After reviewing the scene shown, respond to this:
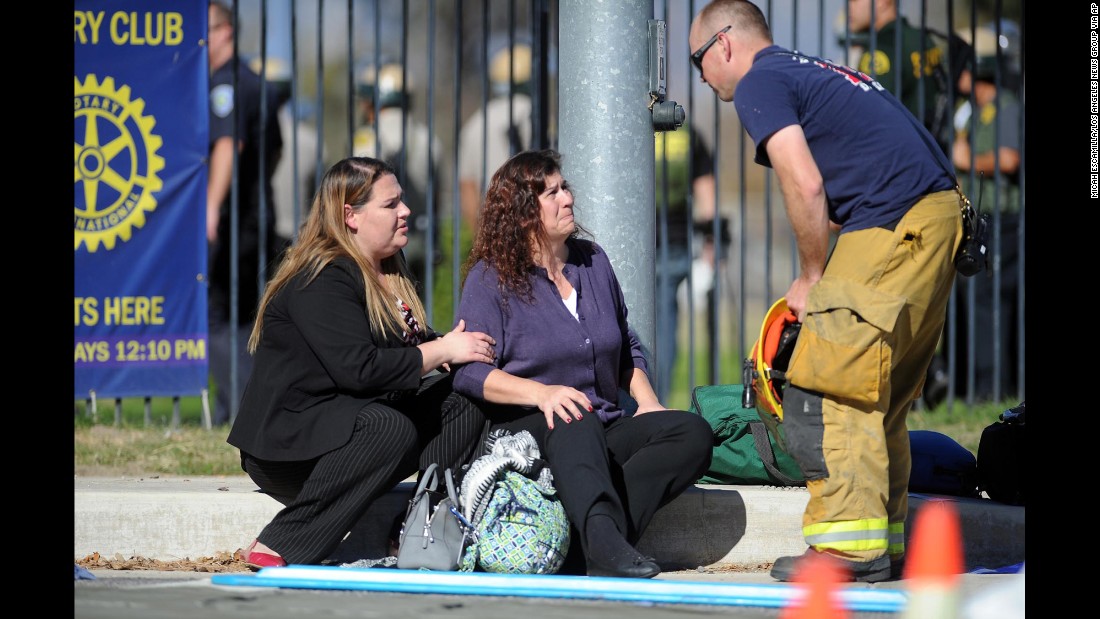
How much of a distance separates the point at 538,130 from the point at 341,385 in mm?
2779

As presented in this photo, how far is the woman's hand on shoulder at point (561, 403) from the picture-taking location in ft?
13.4

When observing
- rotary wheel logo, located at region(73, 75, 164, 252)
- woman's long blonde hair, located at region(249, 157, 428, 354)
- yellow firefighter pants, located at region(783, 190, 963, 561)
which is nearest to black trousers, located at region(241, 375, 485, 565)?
woman's long blonde hair, located at region(249, 157, 428, 354)

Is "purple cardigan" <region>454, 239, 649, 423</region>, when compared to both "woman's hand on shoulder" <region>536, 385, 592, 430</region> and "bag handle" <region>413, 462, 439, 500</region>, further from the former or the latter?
"bag handle" <region>413, 462, 439, 500</region>

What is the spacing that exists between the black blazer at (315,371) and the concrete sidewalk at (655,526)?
0.47 meters

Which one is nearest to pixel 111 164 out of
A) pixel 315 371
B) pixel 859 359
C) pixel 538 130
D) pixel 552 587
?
pixel 538 130

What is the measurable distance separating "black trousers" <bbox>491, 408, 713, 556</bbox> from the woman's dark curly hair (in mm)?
451

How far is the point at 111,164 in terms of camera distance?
633cm

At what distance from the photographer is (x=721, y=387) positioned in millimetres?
4949

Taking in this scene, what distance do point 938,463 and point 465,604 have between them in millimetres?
2091

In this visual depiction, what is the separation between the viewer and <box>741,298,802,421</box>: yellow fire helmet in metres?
4.00

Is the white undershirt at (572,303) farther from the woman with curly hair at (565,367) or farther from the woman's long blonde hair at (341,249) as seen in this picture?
the woman's long blonde hair at (341,249)

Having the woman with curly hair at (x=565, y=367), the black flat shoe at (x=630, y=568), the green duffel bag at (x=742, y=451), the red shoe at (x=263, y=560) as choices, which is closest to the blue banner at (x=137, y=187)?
the woman with curly hair at (x=565, y=367)

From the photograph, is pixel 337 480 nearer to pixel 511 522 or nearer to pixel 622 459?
pixel 511 522
